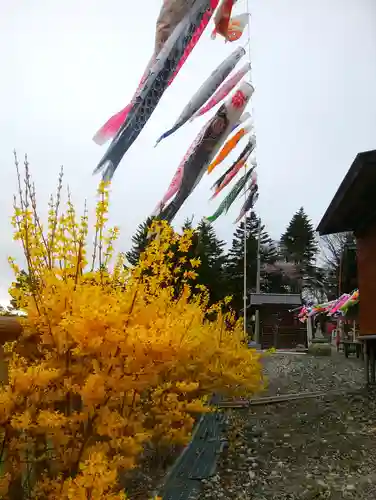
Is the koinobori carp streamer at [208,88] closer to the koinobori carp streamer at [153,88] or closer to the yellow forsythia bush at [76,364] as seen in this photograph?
the koinobori carp streamer at [153,88]

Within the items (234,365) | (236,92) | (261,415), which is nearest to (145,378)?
(234,365)

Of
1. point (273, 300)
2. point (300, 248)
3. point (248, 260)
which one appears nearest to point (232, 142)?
point (273, 300)

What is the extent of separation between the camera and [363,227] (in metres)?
10.8

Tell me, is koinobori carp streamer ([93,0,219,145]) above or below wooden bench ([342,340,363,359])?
above

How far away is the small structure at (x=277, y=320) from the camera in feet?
93.8

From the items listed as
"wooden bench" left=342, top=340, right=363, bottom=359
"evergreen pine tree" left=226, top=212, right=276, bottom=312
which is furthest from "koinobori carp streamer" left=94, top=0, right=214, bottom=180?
"evergreen pine tree" left=226, top=212, right=276, bottom=312

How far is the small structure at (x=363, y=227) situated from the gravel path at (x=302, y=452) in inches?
50.9

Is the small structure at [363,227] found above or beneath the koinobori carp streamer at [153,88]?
beneath

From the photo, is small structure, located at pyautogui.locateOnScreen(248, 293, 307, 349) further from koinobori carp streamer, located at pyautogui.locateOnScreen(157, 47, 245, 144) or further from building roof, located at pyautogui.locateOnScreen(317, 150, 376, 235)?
koinobori carp streamer, located at pyautogui.locateOnScreen(157, 47, 245, 144)

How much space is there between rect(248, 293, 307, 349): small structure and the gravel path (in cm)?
1795

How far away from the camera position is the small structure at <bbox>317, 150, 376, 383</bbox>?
30.1ft

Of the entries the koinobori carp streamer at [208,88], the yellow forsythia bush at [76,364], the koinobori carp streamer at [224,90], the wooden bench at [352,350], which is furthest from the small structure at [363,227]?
the wooden bench at [352,350]

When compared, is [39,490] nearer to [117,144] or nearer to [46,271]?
[46,271]

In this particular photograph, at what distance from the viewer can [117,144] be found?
8.77 m
